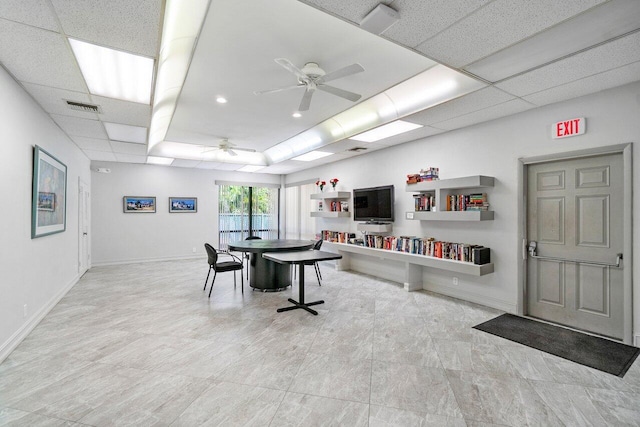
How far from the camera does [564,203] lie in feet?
11.9

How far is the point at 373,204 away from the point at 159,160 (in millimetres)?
5650

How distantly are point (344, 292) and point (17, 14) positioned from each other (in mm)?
4797

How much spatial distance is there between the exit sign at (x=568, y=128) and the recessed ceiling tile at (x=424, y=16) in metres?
2.40

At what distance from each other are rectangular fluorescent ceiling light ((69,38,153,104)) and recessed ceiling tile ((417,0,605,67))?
259 centimetres

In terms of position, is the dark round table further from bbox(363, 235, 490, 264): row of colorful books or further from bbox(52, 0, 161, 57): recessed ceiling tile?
bbox(52, 0, 161, 57): recessed ceiling tile

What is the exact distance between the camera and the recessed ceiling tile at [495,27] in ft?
6.49

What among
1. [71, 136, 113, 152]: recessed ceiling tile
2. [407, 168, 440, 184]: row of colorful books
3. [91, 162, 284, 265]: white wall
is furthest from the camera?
[91, 162, 284, 265]: white wall

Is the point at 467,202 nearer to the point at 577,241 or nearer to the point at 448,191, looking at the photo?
the point at 448,191

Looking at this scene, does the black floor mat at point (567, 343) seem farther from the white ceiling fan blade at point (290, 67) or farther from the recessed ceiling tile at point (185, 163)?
the recessed ceiling tile at point (185, 163)

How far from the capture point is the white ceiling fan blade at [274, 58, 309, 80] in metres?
2.67

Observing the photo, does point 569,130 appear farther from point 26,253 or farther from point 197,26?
point 26,253

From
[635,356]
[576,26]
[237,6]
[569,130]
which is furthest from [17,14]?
[635,356]

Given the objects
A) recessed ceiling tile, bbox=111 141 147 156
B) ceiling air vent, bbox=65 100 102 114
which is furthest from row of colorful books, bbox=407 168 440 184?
recessed ceiling tile, bbox=111 141 147 156

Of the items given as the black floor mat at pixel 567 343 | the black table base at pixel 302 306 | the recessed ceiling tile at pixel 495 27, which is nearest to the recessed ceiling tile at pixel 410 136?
the recessed ceiling tile at pixel 495 27
